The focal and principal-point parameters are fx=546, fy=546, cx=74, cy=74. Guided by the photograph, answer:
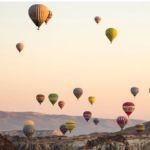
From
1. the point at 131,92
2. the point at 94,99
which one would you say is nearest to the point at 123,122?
the point at 131,92

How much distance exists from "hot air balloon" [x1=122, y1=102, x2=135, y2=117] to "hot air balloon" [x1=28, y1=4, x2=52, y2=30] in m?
39.9

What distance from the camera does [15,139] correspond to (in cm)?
14525

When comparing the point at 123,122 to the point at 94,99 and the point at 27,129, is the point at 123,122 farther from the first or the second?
the point at 27,129

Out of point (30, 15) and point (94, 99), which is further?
point (94, 99)

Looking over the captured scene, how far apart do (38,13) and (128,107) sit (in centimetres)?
4199

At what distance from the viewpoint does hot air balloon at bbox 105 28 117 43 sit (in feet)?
374

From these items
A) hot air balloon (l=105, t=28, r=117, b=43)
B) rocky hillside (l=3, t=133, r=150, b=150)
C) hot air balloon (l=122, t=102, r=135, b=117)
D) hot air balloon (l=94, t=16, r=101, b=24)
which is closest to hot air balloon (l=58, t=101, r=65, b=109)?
rocky hillside (l=3, t=133, r=150, b=150)

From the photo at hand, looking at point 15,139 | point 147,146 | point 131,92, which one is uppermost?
point 131,92

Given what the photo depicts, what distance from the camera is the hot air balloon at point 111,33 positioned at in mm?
114000

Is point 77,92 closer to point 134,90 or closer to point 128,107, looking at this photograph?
point 134,90

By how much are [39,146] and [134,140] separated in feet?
→ 89.7

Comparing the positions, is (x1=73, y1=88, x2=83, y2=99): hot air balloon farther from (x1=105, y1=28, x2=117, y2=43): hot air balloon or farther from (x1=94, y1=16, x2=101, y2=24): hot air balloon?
(x1=105, y1=28, x2=117, y2=43): hot air balloon

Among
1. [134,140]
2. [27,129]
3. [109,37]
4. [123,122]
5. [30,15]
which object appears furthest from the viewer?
[27,129]

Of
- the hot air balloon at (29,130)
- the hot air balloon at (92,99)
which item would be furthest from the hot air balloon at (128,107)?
the hot air balloon at (29,130)
